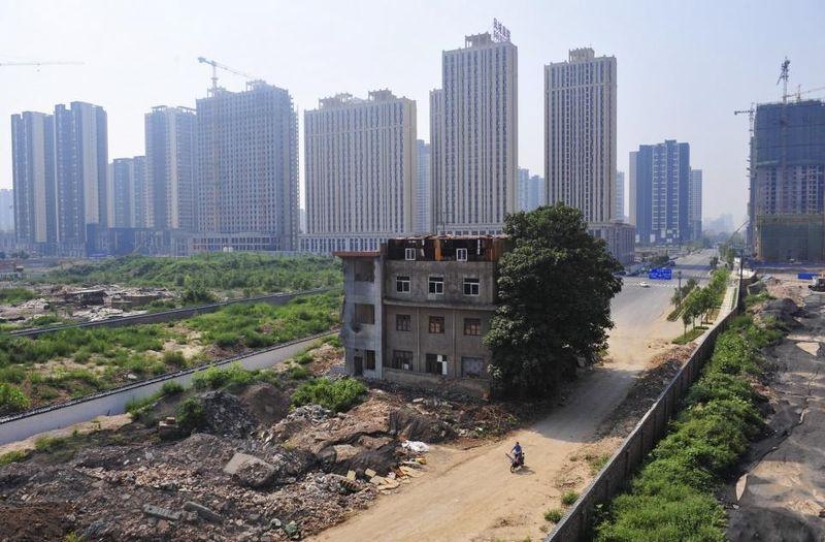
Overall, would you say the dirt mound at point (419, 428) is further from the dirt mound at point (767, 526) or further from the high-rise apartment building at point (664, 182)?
the high-rise apartment building at point (664, 182)

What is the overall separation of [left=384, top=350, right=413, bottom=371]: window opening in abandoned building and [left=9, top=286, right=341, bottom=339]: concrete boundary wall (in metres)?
22.9

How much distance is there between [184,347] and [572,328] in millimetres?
25661

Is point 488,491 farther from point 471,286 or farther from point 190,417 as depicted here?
point 190,417

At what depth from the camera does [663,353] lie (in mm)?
36844

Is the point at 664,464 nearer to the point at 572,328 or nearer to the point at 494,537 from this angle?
the point at 494,537

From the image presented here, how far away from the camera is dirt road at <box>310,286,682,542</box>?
16016mm

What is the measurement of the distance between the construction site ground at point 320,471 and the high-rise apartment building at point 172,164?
142449mm

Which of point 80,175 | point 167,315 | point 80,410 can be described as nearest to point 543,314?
point 80,410

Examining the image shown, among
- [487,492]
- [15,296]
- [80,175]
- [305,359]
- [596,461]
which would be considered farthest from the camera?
[80,175]

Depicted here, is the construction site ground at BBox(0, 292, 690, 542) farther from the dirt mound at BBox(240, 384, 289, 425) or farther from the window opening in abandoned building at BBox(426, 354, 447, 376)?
the window opening in abandoned building at BBox(426, 354, 447, 376)

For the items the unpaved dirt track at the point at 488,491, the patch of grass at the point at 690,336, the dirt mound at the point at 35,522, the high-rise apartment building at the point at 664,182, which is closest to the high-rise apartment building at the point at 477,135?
the patch of grass at the point at 690,336

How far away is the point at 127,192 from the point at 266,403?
171851 millimetres

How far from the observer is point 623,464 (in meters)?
17.4

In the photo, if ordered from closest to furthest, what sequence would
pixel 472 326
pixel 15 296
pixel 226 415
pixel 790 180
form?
1. pixel 226 415
2. pixel 472 326
3. pixel 15 296
4. pixel 790 180
